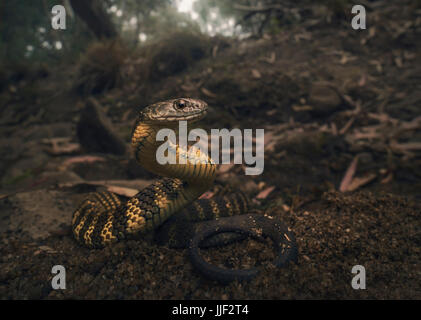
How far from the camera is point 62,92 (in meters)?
8.45

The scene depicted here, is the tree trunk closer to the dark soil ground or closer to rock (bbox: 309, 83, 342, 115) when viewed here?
the dark soil ground

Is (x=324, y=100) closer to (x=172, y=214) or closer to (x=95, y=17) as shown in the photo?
(x=172, y=214)

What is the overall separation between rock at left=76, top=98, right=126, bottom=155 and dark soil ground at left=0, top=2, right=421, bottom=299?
0.60 ft

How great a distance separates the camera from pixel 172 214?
236cm

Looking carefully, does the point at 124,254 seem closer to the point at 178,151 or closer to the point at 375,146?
the point at 178,151

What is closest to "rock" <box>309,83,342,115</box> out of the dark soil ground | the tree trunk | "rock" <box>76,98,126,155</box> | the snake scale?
the dark soil ground

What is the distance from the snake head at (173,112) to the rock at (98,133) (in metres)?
2.97

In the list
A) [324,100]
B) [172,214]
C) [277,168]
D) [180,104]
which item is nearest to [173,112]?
[180,104]

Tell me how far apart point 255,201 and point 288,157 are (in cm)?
128

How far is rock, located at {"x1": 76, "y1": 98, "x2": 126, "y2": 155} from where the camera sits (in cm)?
484

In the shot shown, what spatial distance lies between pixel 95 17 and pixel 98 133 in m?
7.59

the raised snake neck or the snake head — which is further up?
the snake head

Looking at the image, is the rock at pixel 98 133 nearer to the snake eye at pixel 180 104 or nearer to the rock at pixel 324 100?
the snake eye at pixel 180 104

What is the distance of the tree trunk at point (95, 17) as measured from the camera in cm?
990
